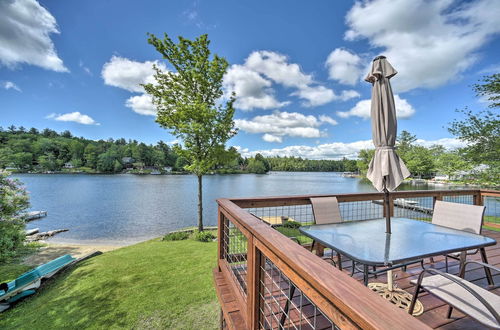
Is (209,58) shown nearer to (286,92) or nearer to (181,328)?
(181,328)

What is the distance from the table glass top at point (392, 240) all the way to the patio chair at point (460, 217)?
205 millimetres

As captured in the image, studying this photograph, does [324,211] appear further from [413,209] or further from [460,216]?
[413,209]

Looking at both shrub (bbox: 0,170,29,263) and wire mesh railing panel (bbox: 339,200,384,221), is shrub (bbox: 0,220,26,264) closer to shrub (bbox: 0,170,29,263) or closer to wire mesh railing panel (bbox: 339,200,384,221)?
shrub (bbox: 0,170,29,263)

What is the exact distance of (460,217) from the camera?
2.65 m

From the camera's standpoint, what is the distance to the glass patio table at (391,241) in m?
1.80

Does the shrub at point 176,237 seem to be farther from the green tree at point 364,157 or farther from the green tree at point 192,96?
the green tree at point 364,157

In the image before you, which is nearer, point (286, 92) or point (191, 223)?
point (191, 223)

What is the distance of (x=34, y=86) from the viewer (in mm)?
40188

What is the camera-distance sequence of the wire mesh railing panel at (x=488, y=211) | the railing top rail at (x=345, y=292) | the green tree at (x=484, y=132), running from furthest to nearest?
the green tree at (x=484, y=132), the wire mesh railing panel at (x=488, y=211), the railing top rail at (x=345, y=292)

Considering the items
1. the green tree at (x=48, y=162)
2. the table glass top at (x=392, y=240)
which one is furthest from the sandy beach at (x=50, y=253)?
the green tree at (x=48, y=162)

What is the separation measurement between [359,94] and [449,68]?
6840 millimetres

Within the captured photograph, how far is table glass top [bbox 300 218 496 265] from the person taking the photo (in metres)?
1.82

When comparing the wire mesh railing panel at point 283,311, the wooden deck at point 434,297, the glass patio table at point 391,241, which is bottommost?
the wooden deck at point 434,297

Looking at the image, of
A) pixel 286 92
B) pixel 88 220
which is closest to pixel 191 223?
pixel 88 220
